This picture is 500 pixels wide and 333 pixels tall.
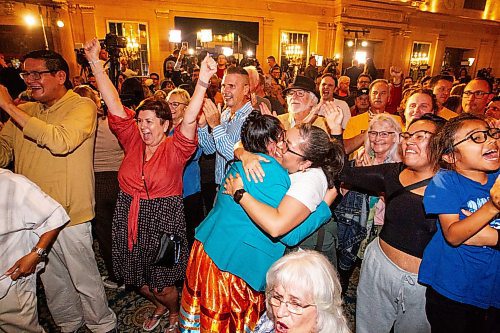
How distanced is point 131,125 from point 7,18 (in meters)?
10.6

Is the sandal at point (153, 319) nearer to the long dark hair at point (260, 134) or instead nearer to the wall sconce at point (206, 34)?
the long dark hair at point (260, 134)

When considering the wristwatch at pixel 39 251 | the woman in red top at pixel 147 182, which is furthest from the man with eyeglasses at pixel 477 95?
the wristwatch at pixel 39 251

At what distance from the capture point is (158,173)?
89.7 inches

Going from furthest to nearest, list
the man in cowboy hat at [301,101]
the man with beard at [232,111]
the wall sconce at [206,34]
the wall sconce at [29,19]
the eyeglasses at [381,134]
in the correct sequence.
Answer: the wall sconce at [206,34], the wall sconce at [29,19], the man in cowboy hat at [301,101], the man with beard at [232,111], the eyeglasses at [381,134]

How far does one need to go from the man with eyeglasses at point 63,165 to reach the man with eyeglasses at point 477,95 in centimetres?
407

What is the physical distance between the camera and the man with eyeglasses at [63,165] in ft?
7.25

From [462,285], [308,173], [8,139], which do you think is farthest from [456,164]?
[8,139]

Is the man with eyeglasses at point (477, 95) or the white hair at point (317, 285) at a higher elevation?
the man with eyeglasses at point (477, 95)

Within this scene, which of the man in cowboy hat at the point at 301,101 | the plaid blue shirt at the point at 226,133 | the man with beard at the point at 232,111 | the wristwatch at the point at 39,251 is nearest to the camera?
the wristwatch at the point at 39,251

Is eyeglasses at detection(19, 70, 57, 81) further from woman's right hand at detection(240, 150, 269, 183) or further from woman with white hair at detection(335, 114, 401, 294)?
woman with white hair at detection(335, 114, 401, 294)

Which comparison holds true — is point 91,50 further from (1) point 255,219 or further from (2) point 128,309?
(2) point 128,309

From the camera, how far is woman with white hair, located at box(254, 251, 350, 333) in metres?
1.33

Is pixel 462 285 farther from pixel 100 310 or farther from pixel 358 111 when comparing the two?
pixel 358 111

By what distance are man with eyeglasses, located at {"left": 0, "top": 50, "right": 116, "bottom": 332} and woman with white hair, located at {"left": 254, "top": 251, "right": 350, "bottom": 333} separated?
1705mm
